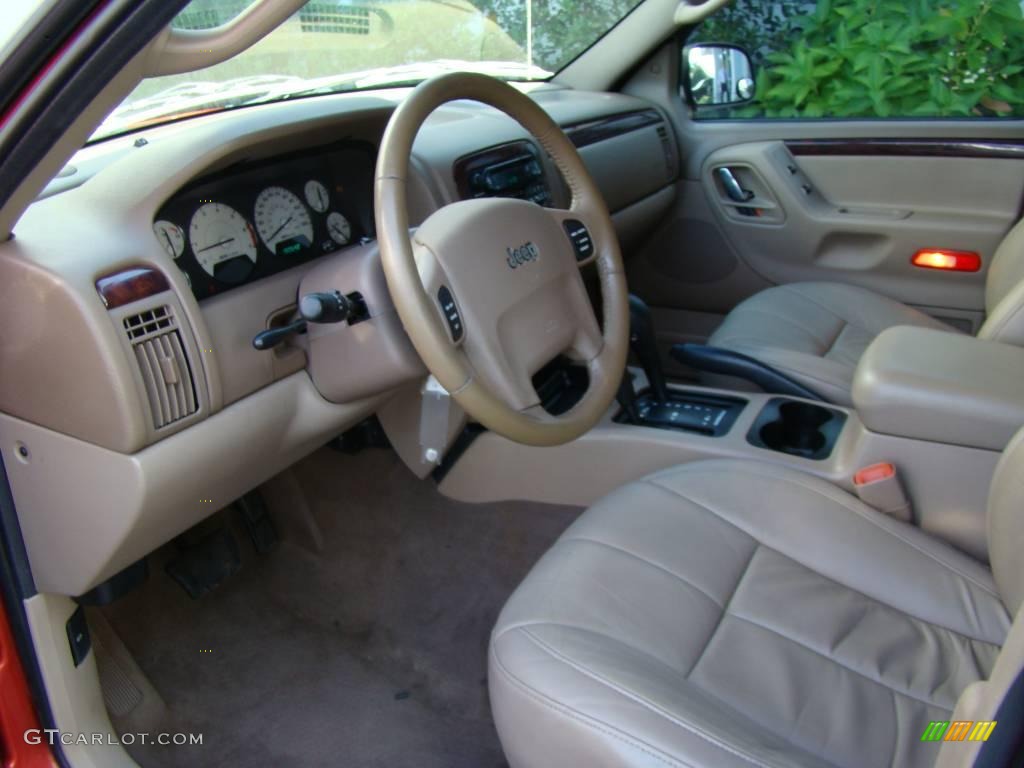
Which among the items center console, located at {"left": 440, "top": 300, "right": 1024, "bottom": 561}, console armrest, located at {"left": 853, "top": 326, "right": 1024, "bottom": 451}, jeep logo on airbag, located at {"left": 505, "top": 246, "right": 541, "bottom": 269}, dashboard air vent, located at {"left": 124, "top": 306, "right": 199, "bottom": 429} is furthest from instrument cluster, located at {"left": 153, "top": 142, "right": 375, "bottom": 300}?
console armrest, located at {"left": 853, "top": 326, "right": 1024, "bottom": 451}

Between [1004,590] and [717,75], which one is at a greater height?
[717,75]

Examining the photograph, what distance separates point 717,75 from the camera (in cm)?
288

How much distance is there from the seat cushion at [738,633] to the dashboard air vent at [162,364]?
1.85 feet

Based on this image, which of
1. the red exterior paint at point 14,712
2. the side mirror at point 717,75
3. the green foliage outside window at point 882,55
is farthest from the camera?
the side mirror at point 717,75

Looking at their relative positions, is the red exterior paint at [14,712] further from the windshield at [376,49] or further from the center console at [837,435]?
the center console at [837,435]

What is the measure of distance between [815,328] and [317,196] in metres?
1.30

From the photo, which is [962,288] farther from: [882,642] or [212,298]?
[212,298]

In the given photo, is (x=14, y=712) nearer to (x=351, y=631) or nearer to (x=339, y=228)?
(x=351, y=631)

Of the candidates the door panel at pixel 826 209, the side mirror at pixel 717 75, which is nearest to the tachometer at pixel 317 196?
the door panel at pixel 826 209

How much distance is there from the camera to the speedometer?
158cm

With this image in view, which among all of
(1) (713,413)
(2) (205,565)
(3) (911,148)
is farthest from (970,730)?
(3) (911,148)

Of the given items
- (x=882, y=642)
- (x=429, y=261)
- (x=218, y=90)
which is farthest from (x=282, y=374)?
(x=882, y=642)

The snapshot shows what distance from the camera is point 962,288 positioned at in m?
2.57

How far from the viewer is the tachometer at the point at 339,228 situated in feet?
5.65
